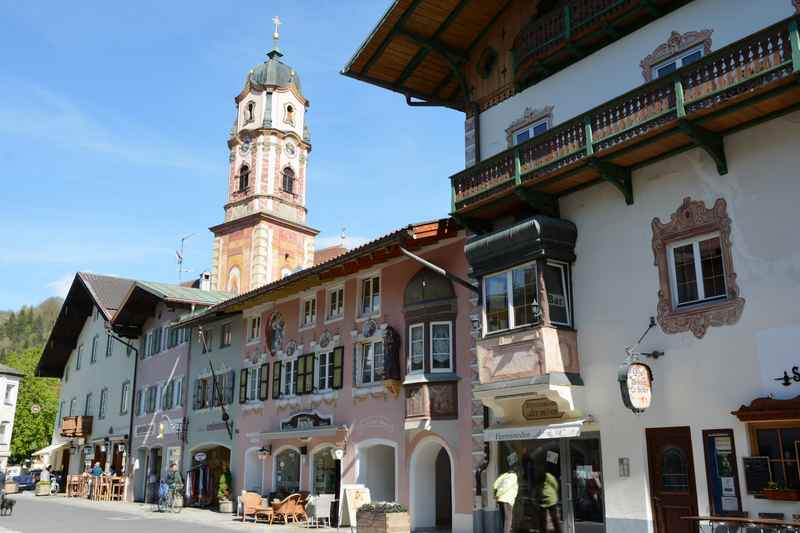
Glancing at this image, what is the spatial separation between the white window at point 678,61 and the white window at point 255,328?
18328 mm

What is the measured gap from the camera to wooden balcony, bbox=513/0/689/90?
15.6 m

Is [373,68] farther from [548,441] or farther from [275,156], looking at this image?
[275,156]

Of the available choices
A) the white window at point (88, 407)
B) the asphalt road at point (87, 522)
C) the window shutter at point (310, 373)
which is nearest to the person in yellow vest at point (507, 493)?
the asphalt road at point (87, 522)

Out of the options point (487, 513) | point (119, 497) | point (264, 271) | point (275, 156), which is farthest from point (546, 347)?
point (275, 156)

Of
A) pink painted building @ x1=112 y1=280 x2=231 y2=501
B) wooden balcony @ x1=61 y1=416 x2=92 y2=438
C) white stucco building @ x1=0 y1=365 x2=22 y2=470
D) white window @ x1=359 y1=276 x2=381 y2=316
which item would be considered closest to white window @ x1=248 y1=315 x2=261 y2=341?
pink painted building @ x1=112 y1=280 x2=231 y2=501

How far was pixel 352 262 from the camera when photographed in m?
22.9

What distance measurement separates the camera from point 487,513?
687 inches

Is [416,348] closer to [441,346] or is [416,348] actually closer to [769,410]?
[441,346]

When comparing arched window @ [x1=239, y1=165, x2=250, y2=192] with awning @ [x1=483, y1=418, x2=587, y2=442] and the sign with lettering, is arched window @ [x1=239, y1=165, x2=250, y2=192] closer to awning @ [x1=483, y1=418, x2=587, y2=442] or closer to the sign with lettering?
awning @ [x1=483, y1=418, x2=587, y2=442]

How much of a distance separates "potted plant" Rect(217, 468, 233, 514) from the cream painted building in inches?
519

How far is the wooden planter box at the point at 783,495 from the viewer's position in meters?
11.5

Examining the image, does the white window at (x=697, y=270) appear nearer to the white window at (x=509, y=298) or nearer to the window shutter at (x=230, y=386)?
the white window at (x=509, y=298)

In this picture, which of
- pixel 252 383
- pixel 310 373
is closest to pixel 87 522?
pixel 252 383

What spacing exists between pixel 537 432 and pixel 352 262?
903 cm
